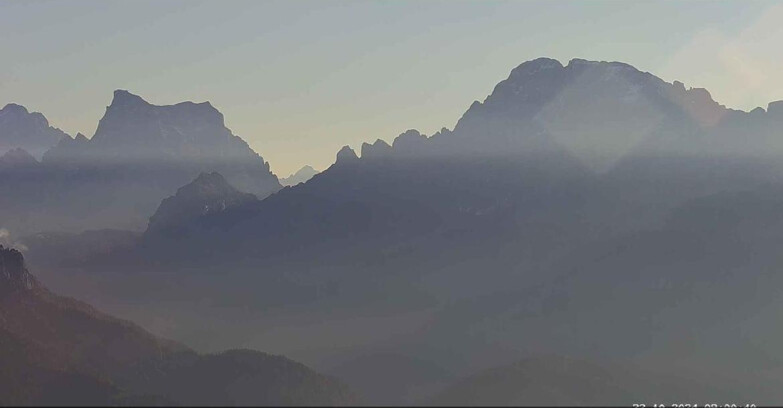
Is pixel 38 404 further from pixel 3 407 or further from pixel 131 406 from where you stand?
pixel 131 406

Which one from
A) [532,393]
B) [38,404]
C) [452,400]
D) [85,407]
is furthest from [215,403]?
[532,393]

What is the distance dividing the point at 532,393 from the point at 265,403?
211ft

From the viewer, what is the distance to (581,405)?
194m

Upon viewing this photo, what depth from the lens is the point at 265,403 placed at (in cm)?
19838

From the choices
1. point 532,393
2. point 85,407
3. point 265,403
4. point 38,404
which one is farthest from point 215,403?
point 532,393

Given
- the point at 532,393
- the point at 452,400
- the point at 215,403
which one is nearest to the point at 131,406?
the point at 215,403

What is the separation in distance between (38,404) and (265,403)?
5495 cm

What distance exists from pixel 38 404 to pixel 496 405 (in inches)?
4317

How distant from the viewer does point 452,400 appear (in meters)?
197

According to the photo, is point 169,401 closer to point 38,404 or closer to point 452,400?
point 38,404

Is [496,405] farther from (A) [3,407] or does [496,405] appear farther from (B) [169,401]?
(A) [3,407]

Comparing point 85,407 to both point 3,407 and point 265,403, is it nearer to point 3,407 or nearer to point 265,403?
point 3,407

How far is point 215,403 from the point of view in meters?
195

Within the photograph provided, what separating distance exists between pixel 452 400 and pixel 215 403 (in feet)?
184
